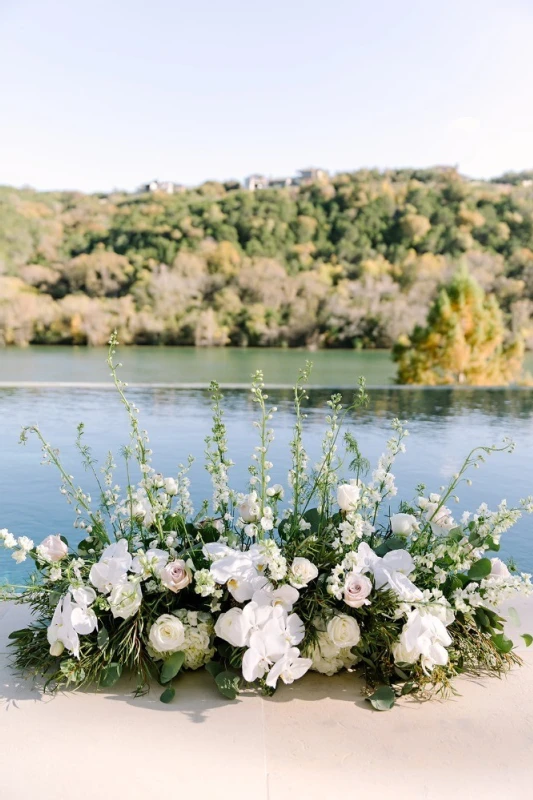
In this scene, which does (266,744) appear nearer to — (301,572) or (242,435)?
(301,572)

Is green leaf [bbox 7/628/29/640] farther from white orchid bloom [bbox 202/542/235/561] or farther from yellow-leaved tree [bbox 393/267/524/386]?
yellow-leaved tree [bbox 393/267/524/386]

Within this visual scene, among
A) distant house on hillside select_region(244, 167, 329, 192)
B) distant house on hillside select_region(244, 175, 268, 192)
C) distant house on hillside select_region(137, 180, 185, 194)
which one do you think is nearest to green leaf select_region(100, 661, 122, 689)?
distant house on hillside select_region(244, 167, 329, 192)

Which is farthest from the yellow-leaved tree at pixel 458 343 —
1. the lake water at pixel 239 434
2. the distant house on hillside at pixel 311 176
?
the distant house on hillside at pixel 311 176

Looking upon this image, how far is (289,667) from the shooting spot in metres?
1.30

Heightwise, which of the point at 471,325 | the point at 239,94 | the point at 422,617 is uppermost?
the point at 239,94

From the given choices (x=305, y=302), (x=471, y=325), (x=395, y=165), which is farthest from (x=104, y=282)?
(x=471, y=325)

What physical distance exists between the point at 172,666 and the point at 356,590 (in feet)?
1.19

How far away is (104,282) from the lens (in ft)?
81.0

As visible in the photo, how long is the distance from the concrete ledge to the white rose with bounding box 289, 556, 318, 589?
22cm

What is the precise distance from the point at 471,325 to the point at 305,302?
1460 centimetres

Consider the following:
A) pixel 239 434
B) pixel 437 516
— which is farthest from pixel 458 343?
pixel 437 516

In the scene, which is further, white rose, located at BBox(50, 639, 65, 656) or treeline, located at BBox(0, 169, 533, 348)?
treeline, located at BBox(0, 169, 533, 348)

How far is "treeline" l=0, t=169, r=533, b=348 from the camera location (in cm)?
2339

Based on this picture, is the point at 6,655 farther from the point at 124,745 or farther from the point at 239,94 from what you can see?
the point at 239,94
